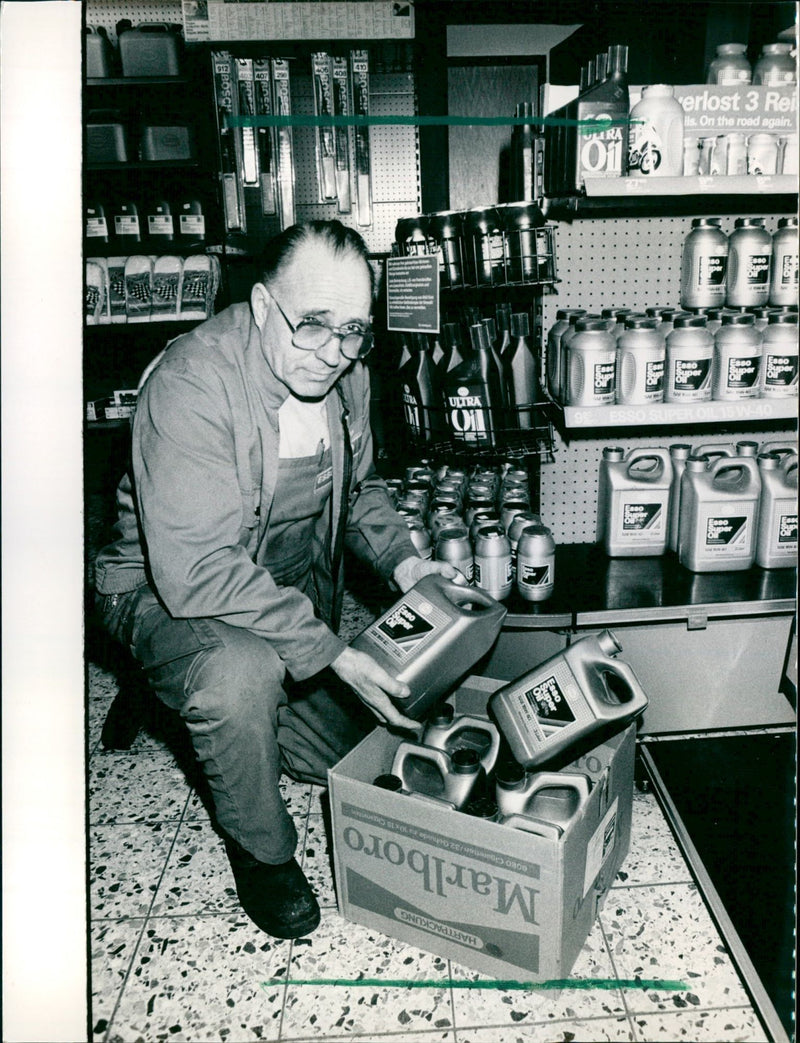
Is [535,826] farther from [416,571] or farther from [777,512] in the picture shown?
[777,512]

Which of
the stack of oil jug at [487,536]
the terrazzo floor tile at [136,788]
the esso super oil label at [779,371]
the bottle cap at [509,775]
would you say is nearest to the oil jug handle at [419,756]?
the bottle cap at [509,775]

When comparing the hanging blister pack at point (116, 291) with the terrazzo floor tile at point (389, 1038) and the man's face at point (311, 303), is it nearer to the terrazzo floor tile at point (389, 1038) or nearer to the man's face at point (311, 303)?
the man's face at point (311, 303)

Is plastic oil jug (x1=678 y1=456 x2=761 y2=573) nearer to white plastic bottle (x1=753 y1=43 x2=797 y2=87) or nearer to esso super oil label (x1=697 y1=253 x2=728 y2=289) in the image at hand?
esso super oil label (x1=697 y1=253 x2=728 y2=289)

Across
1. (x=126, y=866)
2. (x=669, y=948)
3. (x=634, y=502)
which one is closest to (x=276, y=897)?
(x=126, y=866)

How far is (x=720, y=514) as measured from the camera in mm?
2244

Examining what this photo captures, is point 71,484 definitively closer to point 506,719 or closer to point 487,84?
point 506,719

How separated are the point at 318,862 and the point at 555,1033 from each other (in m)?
0.67

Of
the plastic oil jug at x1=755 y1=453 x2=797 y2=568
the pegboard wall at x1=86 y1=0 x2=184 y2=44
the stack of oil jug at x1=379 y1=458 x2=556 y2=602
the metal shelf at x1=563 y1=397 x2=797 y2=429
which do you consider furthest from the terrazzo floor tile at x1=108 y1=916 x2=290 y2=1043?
the pegboard wall at x1=86 y1=0 x2=184 y2=44

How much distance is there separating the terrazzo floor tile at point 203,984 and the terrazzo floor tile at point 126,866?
10cm

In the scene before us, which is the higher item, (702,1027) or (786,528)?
(786,528)

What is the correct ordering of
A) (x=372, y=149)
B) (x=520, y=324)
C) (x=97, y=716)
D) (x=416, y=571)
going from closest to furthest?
1. (x=416, y=571)
2. (x=520, y=324)
3. (x=97, y=716)
4. (x=372, y=149)

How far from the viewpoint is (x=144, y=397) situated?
167cm

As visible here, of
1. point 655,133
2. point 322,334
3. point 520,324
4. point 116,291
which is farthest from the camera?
point 116,291

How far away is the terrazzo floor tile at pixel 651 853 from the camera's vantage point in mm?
1772
